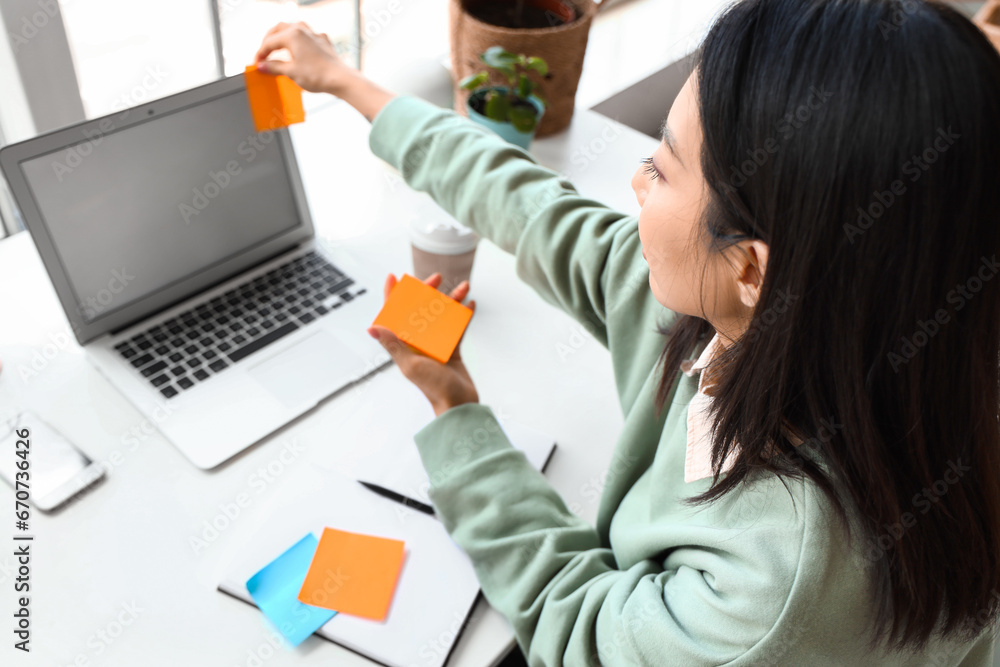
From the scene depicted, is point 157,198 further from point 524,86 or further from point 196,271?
point 524,86

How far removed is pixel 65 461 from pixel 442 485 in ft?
1.27

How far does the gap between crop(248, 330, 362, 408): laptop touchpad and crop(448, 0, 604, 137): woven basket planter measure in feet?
1.86

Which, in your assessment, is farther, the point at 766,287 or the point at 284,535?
the point at 284,535

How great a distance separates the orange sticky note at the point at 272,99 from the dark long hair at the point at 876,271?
601 mm

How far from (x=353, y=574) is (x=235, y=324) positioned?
15.1 inches

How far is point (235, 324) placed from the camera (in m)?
0.92

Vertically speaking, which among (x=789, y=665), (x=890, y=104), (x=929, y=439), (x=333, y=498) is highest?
(x=890, y=104)

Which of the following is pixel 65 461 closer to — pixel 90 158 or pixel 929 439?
pixel 90 158

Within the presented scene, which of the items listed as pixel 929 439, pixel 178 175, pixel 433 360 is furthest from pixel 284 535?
pixel 929 439

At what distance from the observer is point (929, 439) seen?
491 millimetres

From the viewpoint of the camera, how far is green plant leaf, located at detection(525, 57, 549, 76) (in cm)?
118

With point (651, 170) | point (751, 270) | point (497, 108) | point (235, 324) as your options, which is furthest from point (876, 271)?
point (497, 108)

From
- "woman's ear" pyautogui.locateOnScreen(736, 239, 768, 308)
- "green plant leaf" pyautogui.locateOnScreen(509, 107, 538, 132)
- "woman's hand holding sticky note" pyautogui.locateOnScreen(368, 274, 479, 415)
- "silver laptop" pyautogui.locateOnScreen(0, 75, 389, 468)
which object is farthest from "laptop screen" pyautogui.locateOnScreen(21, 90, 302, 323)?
"woman's ear" pyautogui.locateOnScreen(736, 239, 768, 308)

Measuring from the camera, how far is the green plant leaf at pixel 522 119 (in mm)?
1175
